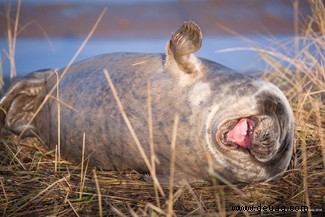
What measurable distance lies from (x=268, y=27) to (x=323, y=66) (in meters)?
3.57

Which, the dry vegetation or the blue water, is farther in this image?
the blue water

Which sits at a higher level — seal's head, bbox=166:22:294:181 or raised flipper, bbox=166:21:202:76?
raised flipper, bbox=166:21:202:76

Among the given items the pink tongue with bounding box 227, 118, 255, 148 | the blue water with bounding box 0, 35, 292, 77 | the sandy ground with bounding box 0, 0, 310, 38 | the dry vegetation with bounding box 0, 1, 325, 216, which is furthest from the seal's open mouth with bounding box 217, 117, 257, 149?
the sandy ground with bounding box 0, 0, 310, 38

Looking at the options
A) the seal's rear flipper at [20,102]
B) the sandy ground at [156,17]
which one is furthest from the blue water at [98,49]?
the seal's rear flipper at [20,102]

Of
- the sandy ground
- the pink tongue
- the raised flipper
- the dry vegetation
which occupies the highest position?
the sandy ground

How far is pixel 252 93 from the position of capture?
3.28 m

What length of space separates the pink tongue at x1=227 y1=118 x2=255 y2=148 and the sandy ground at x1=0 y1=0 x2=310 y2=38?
4.29 meters

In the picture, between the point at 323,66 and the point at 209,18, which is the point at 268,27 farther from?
the point at 323,66

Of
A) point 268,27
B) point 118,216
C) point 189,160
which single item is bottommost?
point 118,216

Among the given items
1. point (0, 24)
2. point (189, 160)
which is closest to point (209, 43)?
point (0, 24)

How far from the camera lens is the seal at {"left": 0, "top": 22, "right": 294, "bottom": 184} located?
322 centimetres

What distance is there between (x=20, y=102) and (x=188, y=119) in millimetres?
1645

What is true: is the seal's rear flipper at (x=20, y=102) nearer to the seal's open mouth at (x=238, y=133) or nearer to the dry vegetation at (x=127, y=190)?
the dry vegetation at (x=127, y=190)

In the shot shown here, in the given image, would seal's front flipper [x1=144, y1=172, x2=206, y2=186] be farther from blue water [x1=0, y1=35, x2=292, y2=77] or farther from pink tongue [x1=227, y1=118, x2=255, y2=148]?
blue water [x1=0, y1=35, x2=292, y2=77]
